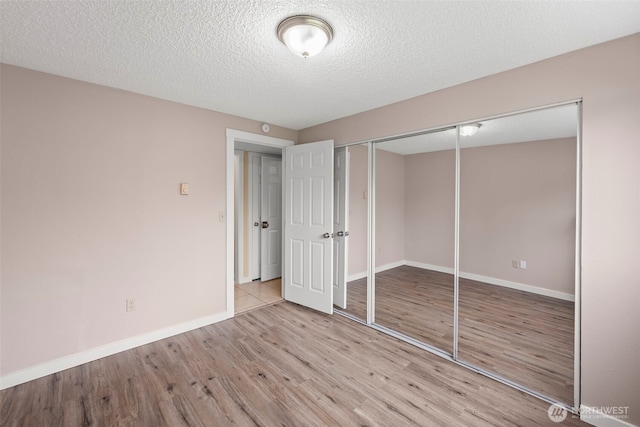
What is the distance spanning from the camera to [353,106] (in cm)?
297

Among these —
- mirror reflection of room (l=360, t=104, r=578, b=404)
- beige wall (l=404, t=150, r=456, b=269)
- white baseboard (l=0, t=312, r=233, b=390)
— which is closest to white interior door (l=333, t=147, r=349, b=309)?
mirror reflection of room (l=360, t=104, r=578, b=404)

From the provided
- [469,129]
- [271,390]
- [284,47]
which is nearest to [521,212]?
[469,129]

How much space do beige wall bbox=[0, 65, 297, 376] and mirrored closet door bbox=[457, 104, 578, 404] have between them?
8.85ft

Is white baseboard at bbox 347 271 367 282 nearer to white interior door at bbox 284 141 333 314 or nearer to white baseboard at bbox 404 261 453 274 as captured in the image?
white interior door at bbox 284 141 333 314

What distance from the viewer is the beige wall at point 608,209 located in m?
1.61

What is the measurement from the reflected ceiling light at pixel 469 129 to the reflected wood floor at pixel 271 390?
201cm

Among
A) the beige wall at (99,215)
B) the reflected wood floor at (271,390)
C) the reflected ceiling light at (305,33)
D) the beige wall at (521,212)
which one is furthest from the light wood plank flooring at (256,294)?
the reflected ceiling light at (305,33)

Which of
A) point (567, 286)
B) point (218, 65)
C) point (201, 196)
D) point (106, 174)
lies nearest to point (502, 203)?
point (567, 286)

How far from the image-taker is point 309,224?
3.49 metres

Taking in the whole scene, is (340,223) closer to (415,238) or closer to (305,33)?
Answer: (415,238)

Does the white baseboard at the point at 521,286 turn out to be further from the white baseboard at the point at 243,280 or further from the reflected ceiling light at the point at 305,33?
the white baseboard at the point at 243,280

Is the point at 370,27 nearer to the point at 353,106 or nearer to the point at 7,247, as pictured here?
the point at 353,106

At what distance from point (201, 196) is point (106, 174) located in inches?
33.7

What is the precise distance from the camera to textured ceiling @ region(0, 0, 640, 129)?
1455mm
